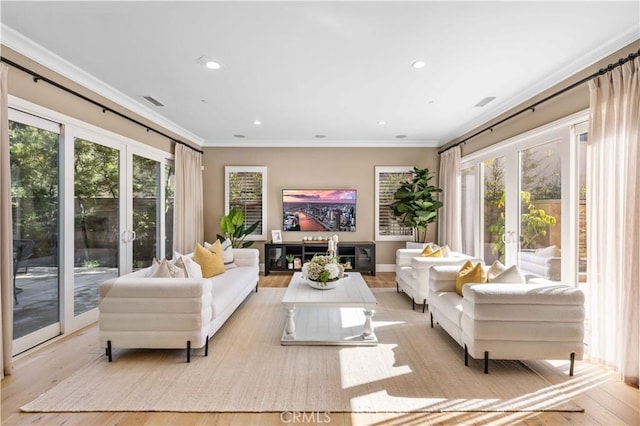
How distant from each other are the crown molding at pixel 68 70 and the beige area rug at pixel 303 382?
8.90ft

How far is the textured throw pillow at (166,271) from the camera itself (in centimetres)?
289

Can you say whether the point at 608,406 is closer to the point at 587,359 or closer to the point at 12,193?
the point at 587,359

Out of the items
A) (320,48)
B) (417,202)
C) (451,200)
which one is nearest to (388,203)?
(417,202)

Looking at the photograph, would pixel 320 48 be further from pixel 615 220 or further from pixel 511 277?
pixel 615 220

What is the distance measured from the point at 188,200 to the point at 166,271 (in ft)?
9.74

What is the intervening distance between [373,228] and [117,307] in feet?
16.0

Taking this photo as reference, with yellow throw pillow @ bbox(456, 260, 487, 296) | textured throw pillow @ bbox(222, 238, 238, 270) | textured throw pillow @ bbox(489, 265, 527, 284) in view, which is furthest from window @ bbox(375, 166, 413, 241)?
textured throw pillow @ bbox(489, 265, 527, 284)

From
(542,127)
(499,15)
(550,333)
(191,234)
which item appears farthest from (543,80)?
(191,234)

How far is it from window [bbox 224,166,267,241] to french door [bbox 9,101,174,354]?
2.12 m

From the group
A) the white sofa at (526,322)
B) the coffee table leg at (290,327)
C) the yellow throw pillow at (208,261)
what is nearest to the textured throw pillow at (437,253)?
the white sofa at (526,322)

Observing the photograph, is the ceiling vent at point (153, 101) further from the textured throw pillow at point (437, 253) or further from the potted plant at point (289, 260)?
the textured throw pillow at point (437, 253)

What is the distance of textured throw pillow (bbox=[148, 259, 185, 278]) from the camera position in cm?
289

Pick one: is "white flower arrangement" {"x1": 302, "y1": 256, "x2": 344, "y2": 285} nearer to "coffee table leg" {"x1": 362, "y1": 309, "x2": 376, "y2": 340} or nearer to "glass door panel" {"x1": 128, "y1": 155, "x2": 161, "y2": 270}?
"coffee table leg" {"x1": 362, "y1": 309, "x2": 376, "y2": 340}
